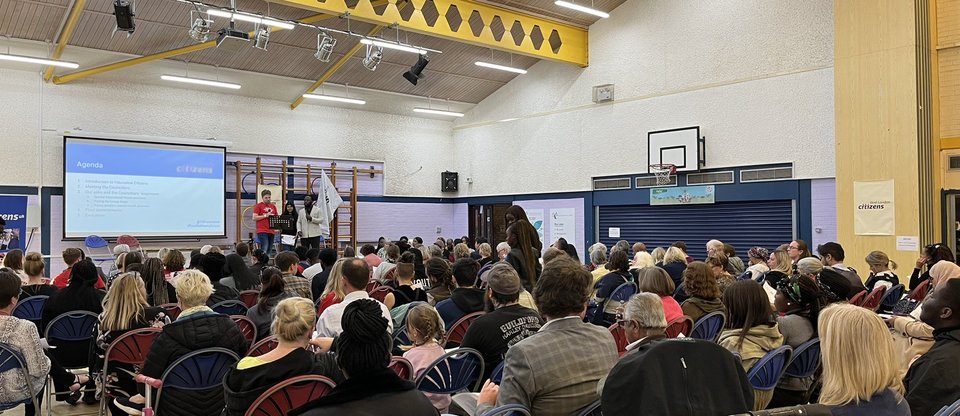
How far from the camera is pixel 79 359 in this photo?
5047mm

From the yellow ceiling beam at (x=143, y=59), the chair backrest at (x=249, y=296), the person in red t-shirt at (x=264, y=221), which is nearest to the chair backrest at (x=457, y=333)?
the chair backrest at (x=249, y=296)

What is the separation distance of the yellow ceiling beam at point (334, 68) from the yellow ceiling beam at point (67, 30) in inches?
187

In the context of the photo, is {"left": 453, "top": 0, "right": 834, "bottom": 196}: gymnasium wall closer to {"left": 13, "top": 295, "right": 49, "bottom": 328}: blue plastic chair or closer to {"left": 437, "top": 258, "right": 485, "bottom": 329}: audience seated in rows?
{"left": 437, "top": 258, "right": 485, "bottom": 329}: audience seated in rows

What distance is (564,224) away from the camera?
1580 cm

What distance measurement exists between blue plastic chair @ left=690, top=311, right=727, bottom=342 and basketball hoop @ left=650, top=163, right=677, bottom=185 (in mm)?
9404

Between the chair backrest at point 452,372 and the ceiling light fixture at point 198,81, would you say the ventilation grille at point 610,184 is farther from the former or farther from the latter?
the chair backrest at point 452,372

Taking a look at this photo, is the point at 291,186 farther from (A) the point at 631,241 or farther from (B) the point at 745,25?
(B) the point at 745,25

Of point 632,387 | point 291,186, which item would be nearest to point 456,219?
point 291,186

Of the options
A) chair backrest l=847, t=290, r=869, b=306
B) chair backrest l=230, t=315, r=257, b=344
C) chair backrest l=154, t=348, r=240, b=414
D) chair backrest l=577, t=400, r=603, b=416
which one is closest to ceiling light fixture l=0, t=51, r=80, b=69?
chair backrest l=230, t=315, r=257, b=344

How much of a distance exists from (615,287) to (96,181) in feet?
36.3

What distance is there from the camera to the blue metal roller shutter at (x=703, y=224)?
40.5 ft

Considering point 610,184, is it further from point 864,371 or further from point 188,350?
point 864,371

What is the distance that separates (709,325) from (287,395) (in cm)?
307

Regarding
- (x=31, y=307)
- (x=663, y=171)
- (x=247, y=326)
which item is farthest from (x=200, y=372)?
(x=663, y=171)
